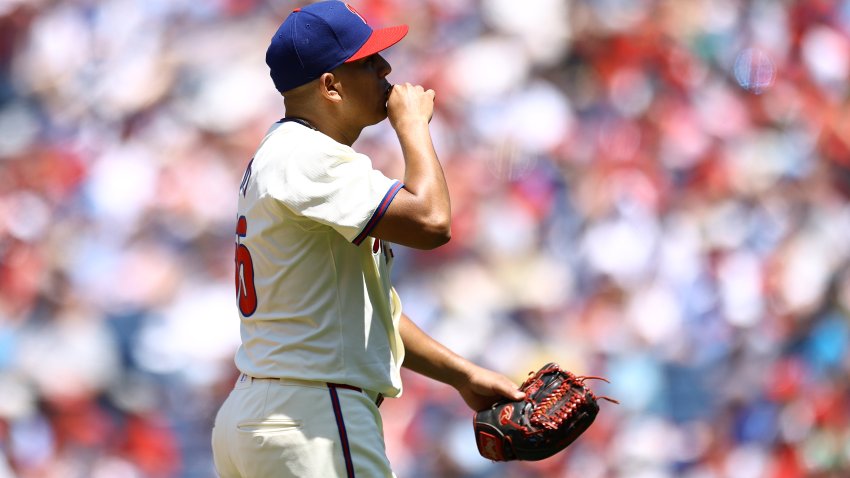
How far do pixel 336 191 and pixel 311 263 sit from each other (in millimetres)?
184

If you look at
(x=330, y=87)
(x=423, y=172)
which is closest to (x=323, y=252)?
(x=423, y=172)

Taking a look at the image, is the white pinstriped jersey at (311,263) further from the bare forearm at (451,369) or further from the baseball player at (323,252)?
the bare forearm at (451,369)

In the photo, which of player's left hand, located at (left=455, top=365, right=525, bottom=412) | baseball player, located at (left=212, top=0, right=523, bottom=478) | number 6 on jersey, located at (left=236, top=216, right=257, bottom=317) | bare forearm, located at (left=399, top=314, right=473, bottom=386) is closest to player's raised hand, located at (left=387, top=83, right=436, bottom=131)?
baseball player, located at (left=212, top=0, right=523, bottom=478)

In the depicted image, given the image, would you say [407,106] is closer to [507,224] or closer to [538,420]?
[538,420]

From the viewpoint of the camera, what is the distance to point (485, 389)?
2811 mm

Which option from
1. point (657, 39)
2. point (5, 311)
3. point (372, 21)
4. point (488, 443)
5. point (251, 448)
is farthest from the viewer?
point (657, 39)

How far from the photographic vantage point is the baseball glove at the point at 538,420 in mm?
2707

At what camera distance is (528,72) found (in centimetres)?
473

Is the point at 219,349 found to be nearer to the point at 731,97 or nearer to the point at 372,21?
the point at 372,21

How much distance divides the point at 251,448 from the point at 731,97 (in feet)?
10.7

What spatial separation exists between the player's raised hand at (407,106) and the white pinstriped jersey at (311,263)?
5.8 inches

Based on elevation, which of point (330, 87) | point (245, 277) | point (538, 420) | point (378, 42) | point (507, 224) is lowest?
point (245, 277)

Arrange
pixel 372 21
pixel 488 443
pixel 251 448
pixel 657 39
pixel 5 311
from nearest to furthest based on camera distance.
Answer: pixel 251 448 < pixel 488 443 < pixel 5 311 < pixel 372 21 < pixel 657 39

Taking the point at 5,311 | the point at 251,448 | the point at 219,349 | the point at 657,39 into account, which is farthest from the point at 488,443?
the point at 657,39
